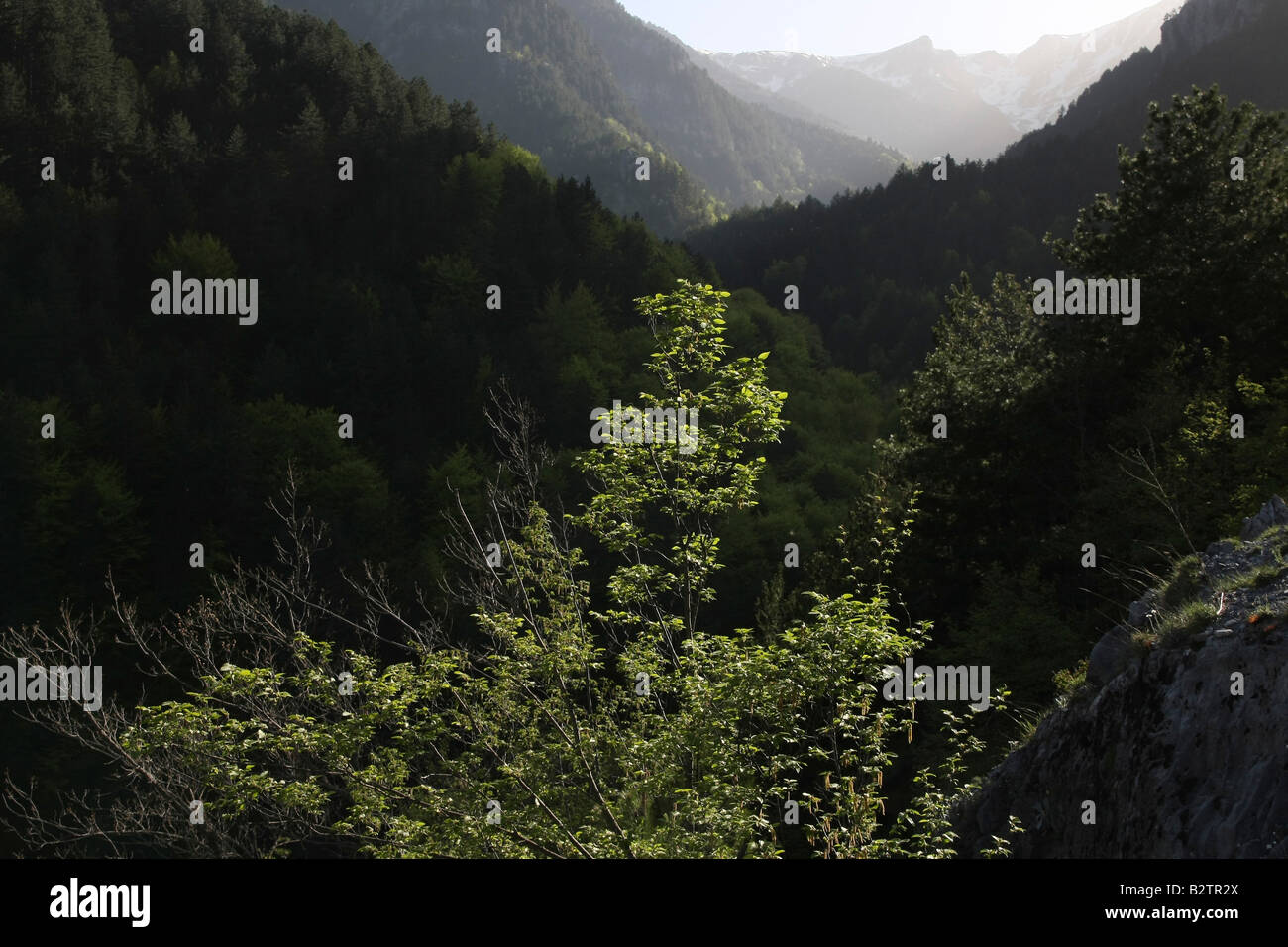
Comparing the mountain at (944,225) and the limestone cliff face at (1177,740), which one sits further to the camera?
the mountain at (944,225)

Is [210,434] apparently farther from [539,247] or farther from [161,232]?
[539,247]

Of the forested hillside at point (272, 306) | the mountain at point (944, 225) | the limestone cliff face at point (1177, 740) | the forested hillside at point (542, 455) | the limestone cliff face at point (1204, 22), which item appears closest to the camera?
the limestone cliff face at point (1177, 740)

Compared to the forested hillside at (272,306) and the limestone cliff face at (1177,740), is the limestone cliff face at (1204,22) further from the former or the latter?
the limestone cliff face at (1177,740)

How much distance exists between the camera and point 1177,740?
6770mm

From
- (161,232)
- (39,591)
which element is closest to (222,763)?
(39,591)

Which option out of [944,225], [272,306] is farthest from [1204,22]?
[272,306]

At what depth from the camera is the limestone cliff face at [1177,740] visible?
591 cm

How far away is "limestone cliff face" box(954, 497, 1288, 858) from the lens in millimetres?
5906

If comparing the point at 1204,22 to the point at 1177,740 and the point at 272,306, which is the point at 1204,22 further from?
the point at 1177,740

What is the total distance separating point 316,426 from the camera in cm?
6075

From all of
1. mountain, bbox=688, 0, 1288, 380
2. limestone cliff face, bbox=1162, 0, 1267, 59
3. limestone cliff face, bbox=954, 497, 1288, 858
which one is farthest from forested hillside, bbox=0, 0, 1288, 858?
limestone cliff face, bbox=1162, 0, 1267, 59

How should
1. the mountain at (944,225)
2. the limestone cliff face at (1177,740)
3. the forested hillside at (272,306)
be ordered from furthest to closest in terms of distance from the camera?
the mountain at (944,225) < the forested hillside at (272,306) < the limestone cliff face at (1177,740)

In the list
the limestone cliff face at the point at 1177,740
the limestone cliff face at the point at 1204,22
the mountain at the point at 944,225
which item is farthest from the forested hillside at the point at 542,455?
the limestone cliff face at the point at 1204,22

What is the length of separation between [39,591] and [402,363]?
31196 mm
